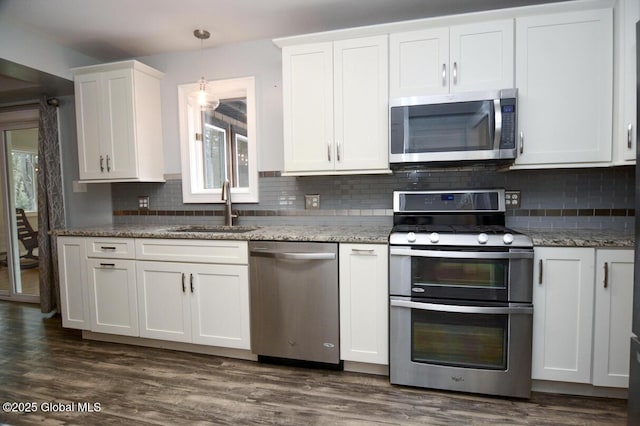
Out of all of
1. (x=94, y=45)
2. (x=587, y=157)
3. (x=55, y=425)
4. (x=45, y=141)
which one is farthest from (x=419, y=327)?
(x=45, y=141)

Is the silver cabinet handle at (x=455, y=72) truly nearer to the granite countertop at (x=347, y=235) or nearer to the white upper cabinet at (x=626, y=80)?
the white upper cabinet at (x=626, y=80)

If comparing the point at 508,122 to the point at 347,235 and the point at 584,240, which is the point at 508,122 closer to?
the point at 584,240

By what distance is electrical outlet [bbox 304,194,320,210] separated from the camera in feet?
8.83

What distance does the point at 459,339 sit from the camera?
1911 millimetres

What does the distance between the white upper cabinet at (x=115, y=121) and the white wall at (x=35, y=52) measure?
0.15 meters

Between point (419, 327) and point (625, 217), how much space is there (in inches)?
64.2

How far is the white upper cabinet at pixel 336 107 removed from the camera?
2.20 metres

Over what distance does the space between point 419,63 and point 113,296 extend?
285 centimetres

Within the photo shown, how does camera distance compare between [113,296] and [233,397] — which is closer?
[233,397]

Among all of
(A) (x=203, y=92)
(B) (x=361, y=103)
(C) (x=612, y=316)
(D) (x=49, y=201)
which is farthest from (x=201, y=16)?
(C) (x=612, y=316)

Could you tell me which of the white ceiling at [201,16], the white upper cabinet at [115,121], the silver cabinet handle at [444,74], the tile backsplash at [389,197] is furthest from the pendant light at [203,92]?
the silver cabinet handle at [444,74]

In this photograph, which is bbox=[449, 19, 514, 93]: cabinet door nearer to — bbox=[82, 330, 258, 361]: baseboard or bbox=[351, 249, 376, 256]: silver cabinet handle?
bbox=[351, 249, 376, 256]: silver cabinet handle

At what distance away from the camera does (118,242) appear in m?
2.49

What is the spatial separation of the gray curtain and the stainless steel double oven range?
3.38m
